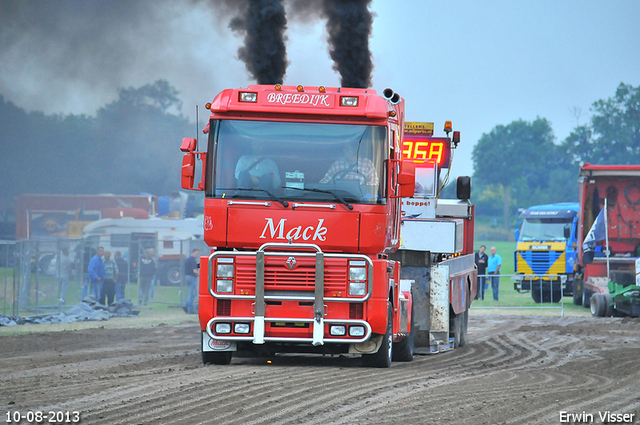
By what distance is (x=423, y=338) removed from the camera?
14.1 metres

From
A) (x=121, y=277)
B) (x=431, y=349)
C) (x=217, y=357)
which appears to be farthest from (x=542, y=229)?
(x=217, y=357)

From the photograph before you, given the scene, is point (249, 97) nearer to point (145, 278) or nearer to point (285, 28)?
point (285, 28)

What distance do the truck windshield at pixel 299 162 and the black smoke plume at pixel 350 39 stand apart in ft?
21.8

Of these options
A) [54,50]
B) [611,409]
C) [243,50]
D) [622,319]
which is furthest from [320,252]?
[54,50]

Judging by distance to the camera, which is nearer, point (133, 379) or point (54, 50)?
point (133, 379)

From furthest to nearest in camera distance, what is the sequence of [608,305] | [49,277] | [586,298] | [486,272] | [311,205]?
[486,272]
[586,298]
[608,305]
[49,277]
[311,205]

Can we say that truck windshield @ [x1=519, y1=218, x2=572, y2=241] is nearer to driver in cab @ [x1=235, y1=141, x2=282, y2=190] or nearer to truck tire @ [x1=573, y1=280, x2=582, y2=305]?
truck tire @ [x1=573, y1=280, x2=582, y2=305]

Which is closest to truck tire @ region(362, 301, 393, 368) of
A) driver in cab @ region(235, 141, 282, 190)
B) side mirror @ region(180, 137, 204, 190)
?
driver in cab @ region(235, 141, 282, 190)

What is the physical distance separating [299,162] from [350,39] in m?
7.55

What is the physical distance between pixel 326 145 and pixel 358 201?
0.82 meters

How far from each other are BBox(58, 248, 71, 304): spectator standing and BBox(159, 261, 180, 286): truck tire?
4661 mm

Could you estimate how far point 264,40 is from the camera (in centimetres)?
1645

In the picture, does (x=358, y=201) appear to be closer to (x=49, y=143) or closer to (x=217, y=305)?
(x=217, y=305)

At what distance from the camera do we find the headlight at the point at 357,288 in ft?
34.6
